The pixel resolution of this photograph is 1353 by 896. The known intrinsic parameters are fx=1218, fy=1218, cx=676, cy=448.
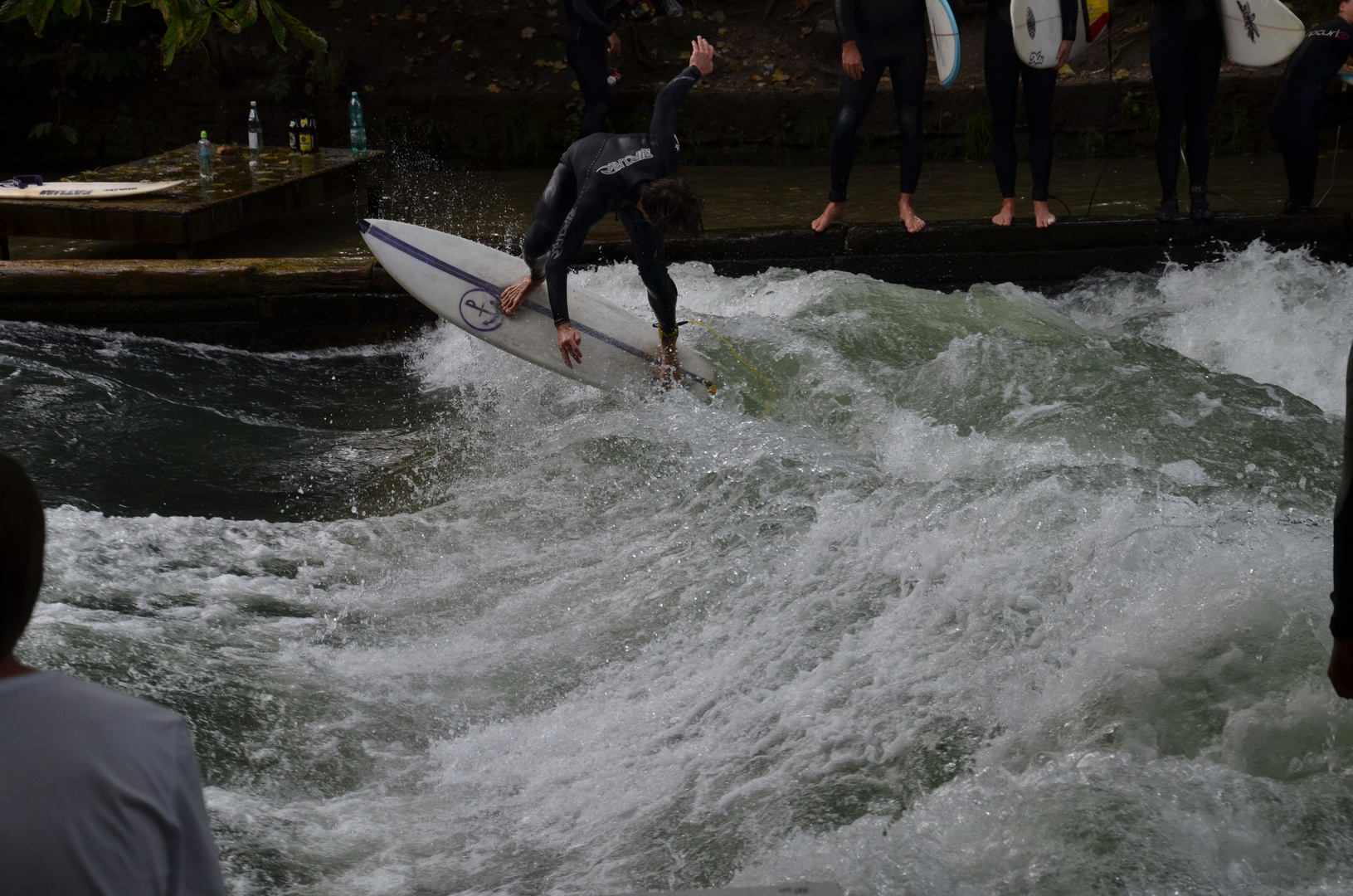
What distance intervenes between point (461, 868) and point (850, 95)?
16.5 feet

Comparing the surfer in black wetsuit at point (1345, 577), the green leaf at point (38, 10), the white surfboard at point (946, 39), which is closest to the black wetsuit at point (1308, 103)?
the white surfboard at point (946, 39)

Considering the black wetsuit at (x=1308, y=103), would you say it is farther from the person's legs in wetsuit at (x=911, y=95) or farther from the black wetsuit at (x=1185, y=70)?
the person's legs in wetsuit at (x=911, y=95)

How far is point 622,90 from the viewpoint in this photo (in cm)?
1130

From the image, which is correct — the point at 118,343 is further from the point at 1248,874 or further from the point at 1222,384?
the point at 1248,874

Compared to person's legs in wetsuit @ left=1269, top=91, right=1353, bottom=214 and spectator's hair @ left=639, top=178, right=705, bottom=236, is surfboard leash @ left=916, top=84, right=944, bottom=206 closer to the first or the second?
person's legs in wetsuit @ left=1269, top=91, right=1353, bottom=214

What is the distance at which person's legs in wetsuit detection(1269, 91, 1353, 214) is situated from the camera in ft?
21.4

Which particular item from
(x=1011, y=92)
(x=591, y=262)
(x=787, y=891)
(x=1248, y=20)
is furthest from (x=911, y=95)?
(x=787, y=891)

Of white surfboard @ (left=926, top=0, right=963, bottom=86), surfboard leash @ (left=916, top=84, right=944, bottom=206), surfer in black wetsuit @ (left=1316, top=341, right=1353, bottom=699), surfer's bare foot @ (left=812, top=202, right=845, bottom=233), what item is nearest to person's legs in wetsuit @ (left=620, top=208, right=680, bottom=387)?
surfer's bare foot @ (left=812, top=202, right=845, bottom=233)

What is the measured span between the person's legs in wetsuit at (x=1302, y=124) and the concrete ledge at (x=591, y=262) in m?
0.22

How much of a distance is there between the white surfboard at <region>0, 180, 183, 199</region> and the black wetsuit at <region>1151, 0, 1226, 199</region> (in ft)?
18.8

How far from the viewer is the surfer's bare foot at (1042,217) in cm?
667

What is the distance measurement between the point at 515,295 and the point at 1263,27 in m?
4.14

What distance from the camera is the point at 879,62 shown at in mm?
6488

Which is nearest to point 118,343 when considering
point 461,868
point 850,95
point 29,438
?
point 29,438
